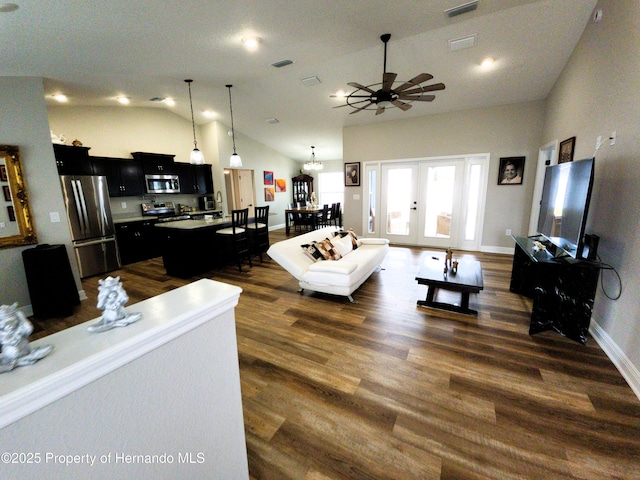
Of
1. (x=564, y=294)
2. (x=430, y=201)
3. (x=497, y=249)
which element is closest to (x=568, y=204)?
(x=564, y=294)

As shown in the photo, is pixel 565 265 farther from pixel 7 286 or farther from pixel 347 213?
Answer: pixel 7 286

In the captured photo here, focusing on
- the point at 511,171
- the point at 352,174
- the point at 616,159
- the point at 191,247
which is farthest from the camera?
the point at 352,174

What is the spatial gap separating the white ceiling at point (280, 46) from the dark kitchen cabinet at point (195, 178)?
1690 millimetres

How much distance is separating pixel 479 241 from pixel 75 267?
701 cm

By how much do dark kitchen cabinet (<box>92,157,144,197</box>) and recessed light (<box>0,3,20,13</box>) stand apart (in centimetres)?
316

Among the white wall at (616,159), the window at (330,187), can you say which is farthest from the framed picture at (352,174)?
the window at (330,187)

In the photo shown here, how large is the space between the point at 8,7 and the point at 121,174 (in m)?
3.54

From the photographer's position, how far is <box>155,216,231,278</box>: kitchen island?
425 centimetres

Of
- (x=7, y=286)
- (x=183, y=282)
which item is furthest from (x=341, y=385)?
(x=7, y=286)

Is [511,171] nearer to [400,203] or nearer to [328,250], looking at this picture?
[400,203]

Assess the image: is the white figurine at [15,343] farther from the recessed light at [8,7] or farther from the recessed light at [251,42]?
the recessed light at [251,42]

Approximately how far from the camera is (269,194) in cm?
886

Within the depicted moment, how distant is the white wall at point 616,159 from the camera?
6.61 feet

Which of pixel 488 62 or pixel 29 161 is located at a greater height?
pixel 488 62
